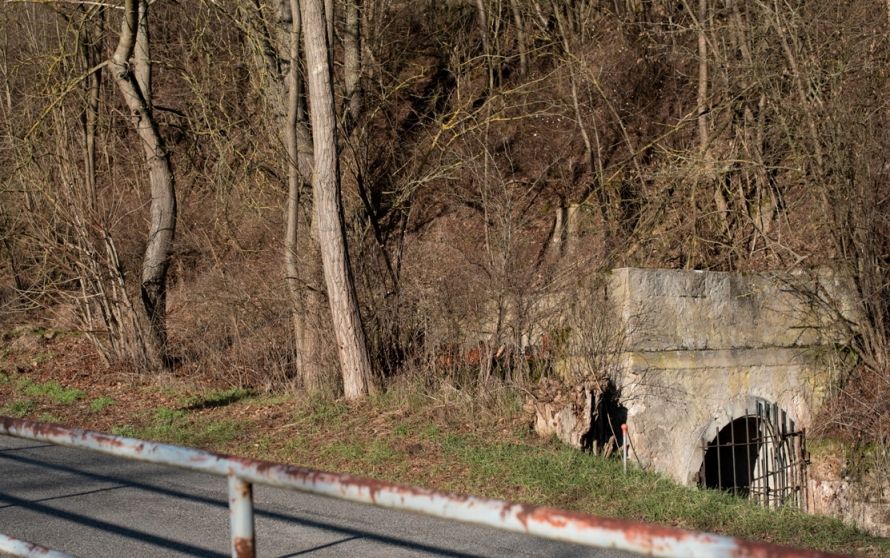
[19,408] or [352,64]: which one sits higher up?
[352,64]

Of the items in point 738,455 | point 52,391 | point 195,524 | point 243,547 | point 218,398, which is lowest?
point 738,455

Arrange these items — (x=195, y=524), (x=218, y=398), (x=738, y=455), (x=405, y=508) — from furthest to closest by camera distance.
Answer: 1. (x=738, y=455)
2. (x=218, y=398)
3. (x=195, y=524)
4. (x=405, y=508)

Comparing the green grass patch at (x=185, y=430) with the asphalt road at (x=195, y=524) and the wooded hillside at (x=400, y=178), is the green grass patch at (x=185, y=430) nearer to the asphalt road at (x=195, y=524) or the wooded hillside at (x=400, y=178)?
the wooded hillside at (x=400, y=178)

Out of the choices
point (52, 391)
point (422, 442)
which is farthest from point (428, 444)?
point (52, 391)

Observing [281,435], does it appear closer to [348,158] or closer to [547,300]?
[547,300]

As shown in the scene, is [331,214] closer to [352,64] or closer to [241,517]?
[352,64]

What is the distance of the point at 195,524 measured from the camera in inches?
255

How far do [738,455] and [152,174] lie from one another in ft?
34.2

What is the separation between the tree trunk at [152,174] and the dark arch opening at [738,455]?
325 inches

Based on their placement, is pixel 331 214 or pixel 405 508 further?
pixel 331 214

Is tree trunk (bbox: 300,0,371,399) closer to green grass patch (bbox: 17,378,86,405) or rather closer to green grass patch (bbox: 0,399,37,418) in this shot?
green grass patch (bbox: 17,378,86,405)

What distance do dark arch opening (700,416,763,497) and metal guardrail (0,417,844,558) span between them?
10696 millimetres

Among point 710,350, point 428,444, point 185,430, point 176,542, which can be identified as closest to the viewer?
point 176,542

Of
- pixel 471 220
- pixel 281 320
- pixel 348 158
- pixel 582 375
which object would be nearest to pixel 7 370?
pixel 281 320
